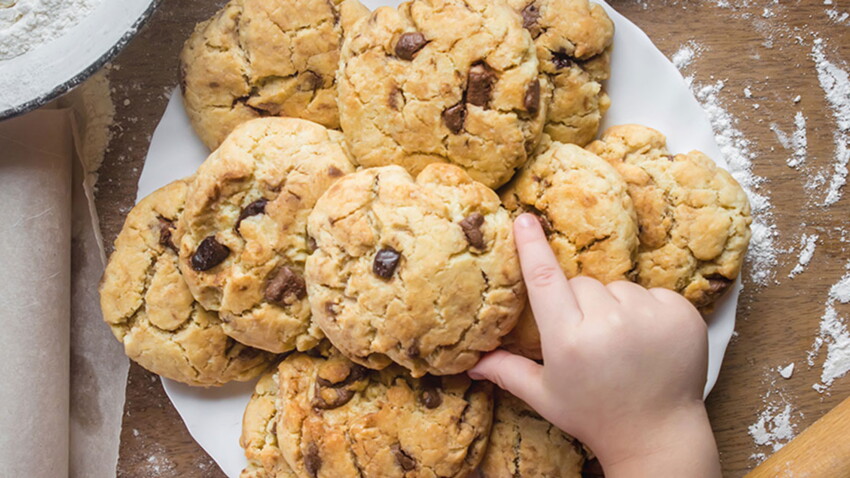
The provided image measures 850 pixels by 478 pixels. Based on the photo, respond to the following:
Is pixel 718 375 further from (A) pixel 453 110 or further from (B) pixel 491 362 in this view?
(A) pixel 453 110

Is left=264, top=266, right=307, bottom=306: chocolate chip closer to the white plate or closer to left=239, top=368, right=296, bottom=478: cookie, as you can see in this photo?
left=239, top=368, right=296, bottom=478: cookie

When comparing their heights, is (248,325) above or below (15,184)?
below

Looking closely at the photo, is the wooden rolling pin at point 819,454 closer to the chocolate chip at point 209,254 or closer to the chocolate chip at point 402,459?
the chocolate chip at point 402,459

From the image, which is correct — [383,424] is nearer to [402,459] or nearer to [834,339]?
[402,459]

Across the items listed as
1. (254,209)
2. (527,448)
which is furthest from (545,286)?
(254,209)

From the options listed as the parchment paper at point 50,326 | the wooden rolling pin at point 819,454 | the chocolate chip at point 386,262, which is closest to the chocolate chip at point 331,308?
the chocolate chip at point 386,262

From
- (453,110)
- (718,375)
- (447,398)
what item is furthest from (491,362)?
(718,375)
